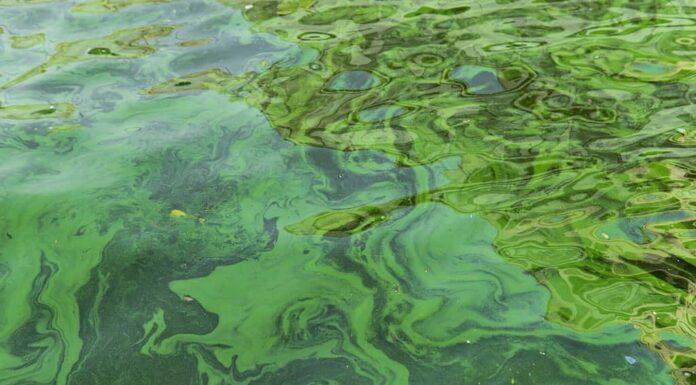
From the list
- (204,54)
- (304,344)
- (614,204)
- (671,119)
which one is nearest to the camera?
(304,344)

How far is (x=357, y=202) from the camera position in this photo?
83.1 inches

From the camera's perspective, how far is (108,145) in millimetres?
2432

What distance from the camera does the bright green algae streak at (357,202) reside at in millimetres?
1658

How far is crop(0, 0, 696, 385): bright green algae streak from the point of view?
1.66m

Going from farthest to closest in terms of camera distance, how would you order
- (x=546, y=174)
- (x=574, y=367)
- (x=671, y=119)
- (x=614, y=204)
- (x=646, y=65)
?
(x=646, y=65) < (x=671, y=119) < (x=546, y=174) < (x=614, y=204) < (x=574, y=367)

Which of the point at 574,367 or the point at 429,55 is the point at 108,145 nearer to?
the point at 429,55

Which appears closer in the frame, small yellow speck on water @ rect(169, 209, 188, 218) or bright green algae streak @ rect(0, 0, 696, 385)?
bright green algae streak @ rect(0, 0, 696, 385)

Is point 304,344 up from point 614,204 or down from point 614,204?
down

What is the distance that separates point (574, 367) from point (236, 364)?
2.60ft

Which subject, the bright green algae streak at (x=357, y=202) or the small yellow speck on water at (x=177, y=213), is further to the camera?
the small yellow speck on water at (x=177, y=213)

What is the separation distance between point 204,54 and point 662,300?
7.09 ft

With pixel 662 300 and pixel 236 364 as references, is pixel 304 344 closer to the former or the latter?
pixel 236 364

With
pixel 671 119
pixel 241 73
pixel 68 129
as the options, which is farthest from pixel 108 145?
pixel 671 119

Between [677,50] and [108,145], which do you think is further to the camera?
[677,50]
